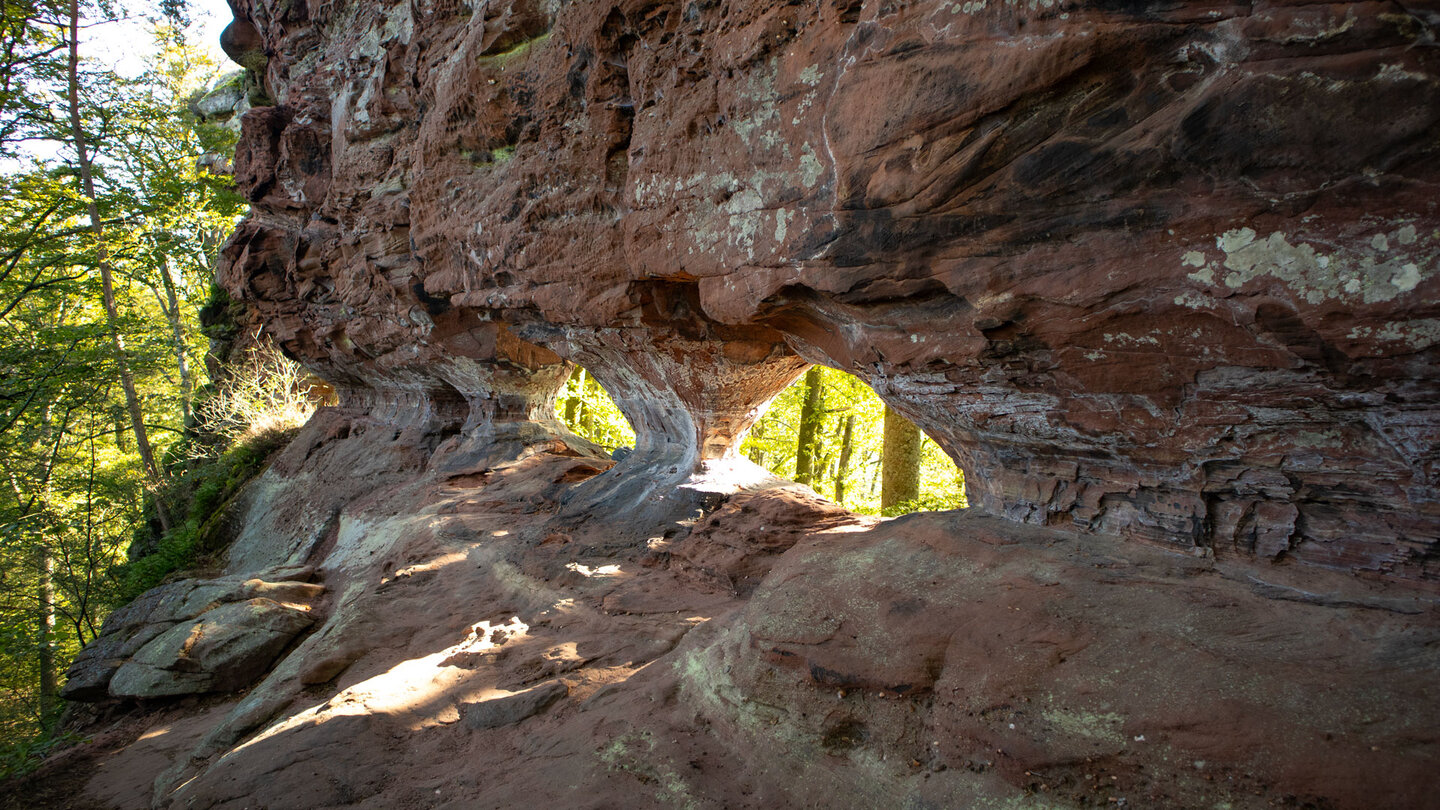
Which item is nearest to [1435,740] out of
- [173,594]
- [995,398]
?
[995,398]

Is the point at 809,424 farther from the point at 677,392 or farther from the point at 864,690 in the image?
the point at 864,690

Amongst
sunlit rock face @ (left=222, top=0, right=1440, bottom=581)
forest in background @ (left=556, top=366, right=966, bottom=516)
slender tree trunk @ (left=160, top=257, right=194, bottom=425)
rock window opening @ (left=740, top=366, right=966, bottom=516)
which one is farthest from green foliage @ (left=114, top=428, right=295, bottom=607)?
sunlit rock face @ (left=222, top=0, right=1440, bottom=581)

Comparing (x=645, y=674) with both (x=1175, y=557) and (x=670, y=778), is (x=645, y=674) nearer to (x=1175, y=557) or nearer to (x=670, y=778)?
(x=670, y=778)

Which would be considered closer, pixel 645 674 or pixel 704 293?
pixel 645 674

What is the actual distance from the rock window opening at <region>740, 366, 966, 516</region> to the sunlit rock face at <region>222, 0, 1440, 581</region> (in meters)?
3.69

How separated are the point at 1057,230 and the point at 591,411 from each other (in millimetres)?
15174

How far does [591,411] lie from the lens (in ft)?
56.5

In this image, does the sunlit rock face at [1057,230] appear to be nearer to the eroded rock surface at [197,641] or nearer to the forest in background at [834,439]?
the forest in background at [834,439]

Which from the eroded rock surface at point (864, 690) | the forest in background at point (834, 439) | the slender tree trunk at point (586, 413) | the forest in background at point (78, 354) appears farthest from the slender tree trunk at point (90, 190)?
the eroded rock surface at point (864, 690)

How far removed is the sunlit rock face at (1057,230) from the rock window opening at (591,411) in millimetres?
10743

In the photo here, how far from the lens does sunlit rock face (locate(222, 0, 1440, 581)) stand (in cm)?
221

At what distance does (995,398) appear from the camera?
12.0ft

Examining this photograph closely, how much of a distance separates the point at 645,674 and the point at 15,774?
5.48m

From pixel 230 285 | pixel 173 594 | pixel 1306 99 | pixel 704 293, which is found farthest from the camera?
pixel 230 285
